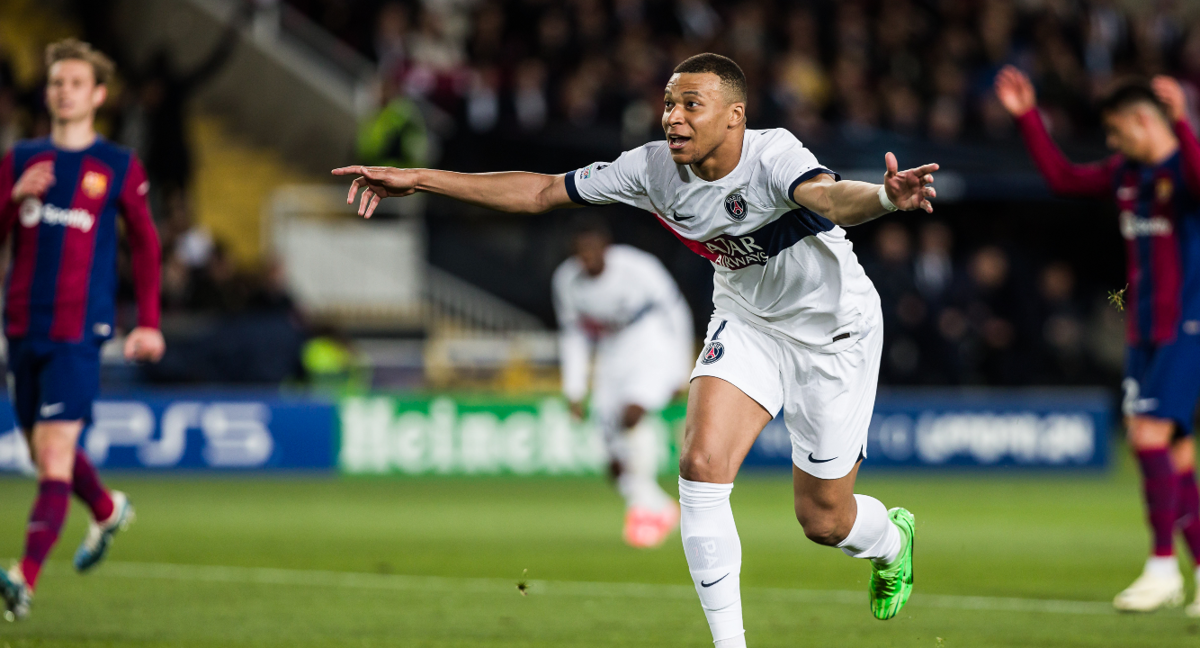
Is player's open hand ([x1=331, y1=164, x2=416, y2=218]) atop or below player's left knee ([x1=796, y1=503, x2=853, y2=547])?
atop

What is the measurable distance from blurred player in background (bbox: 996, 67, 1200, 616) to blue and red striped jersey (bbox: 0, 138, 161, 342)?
4480 millimetres

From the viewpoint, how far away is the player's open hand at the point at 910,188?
449 cm

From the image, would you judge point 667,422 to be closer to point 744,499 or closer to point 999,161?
point 744,499

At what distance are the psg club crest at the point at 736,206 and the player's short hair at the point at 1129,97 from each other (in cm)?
298

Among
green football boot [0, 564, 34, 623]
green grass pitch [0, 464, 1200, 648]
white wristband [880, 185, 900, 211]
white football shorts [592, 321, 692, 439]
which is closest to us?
white wristband [880, 185, 900, 211]

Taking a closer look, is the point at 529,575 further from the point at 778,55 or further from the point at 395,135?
the point at 778,55

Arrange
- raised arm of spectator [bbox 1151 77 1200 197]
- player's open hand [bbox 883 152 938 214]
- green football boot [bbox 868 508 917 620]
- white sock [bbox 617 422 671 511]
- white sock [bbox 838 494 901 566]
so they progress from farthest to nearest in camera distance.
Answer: white sock [bbox 617 422 671 511] → raised arm of spectator [bbox 1151 77 1200 197] → green football boot [bbox 868 508 917 620] → white sock [bbox 838 494 901 566] → player's open hand [bbox 883 152 938 214]

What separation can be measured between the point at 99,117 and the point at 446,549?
10.2m

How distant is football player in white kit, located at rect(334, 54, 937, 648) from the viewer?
5.32 metres

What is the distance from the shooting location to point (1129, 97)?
7449mm

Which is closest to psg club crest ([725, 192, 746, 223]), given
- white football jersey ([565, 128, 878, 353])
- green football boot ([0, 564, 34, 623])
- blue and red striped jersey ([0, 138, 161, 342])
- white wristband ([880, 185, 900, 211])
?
white football jersey ([565, 128, 878, 353])

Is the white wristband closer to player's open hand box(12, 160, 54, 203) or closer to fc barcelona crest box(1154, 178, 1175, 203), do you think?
fc barcelona crest box(1154, 178, 1175, 203)

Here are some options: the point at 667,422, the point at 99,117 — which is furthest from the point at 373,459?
the point at 99,117

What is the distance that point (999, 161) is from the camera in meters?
19.3
